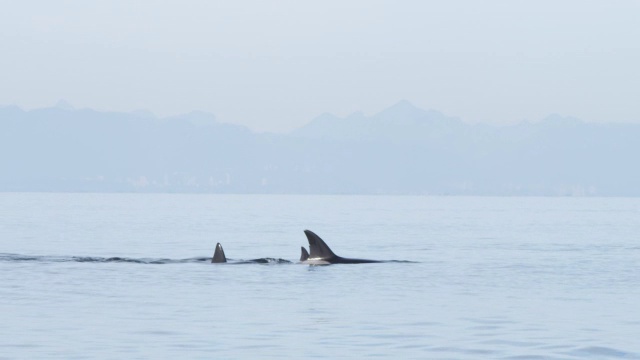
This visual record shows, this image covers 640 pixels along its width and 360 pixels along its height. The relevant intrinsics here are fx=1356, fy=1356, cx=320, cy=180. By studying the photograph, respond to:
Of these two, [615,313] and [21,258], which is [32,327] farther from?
[21,258]

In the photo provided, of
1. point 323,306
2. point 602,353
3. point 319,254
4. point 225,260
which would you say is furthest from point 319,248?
point 602,353

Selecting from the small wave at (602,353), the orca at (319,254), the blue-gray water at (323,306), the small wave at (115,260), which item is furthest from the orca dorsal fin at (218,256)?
the small wave at (602,353)

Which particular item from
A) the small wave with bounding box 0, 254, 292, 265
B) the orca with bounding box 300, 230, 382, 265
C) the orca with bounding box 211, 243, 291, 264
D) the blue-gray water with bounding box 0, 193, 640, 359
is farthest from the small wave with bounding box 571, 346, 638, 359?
the small wave with bounding box 0, 254, 292, 265

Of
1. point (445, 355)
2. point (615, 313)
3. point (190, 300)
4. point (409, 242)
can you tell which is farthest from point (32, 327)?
point (409, 242)

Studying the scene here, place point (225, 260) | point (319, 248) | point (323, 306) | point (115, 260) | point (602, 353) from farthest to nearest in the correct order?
point (115, 260)
point (225, 260)
point (319, 248)
point (323, 306)
point (602, 353)

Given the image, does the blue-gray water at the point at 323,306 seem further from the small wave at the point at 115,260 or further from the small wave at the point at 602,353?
the small wave at the point at 115,260

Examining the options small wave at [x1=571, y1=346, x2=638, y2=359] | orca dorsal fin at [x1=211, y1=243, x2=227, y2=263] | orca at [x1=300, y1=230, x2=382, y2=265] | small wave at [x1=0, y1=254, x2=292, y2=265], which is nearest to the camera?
small wave at [x1=571, y1=346, x2=638, y2=359]

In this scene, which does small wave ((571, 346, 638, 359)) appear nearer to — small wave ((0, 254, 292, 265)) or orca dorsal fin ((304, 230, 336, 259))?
orca dorsal fin ((304, 230, 336, 259))

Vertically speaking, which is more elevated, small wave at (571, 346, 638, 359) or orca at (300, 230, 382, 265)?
orca at (300, 230, 382, 265)

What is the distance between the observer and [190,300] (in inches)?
1053

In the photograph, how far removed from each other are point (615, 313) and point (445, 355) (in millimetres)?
6522

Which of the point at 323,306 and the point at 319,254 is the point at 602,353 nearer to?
the point at 323,306

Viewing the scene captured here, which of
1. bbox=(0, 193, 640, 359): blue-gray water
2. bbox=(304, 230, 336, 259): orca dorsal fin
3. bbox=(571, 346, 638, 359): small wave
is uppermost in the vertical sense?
bbox=(304, 230, 336, 259): orca dorsal fin

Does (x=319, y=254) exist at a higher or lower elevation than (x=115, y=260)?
higher
